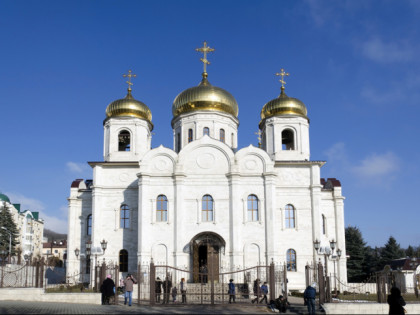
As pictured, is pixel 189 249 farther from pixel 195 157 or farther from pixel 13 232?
pixel 13 232

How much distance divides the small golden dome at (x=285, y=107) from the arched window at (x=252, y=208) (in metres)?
6.78

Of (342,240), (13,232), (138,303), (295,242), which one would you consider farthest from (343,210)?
(13,232)

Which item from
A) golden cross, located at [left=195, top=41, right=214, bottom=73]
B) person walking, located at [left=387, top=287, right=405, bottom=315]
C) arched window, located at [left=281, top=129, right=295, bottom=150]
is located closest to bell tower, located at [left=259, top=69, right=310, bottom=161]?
arched window, located at [left=281, top=129, right=295, bottom=150]

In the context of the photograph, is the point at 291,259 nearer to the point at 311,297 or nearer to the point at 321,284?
A: the point at 321,284

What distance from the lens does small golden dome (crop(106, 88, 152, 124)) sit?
33.5 meters

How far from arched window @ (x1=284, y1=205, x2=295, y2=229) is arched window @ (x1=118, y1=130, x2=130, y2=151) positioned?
472 inches

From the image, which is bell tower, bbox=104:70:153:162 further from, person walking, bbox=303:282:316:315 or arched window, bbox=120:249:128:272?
person walking, bbox=303:282:316:315

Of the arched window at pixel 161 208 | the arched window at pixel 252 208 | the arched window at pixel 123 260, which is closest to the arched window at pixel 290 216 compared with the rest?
the arched window at pixel 252 208

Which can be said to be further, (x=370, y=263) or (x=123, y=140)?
(x=370, y=263)

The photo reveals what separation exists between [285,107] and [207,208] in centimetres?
911

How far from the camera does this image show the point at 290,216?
30.1 metres

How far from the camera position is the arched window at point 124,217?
1190 inches

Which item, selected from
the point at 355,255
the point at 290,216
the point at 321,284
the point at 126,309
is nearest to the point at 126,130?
the point at 290,216

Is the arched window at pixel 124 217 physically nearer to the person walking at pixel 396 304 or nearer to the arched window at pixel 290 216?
the arched window at pixel 290 216
